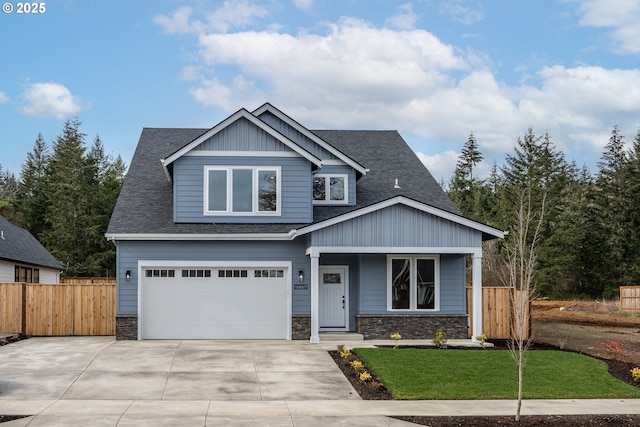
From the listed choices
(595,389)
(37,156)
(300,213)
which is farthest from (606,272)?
(37,156)

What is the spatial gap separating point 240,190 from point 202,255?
2.29 metres

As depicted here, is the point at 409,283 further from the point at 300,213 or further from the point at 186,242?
the point at 186,242

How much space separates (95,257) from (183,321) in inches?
1261

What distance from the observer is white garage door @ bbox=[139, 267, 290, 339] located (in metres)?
20.8

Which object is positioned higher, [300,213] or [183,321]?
[300,213]

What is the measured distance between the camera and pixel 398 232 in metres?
20.2

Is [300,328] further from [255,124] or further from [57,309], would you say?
[57,309]

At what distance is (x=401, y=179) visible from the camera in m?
25.1

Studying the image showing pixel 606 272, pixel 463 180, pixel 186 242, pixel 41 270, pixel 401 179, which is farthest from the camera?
pixel 463 180

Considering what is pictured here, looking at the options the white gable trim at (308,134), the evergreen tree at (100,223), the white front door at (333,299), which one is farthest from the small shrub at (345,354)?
the evergreen tree at (100,223)

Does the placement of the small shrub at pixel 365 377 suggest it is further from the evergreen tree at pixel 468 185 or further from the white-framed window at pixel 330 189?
the evergreen tree at pixel 468 185

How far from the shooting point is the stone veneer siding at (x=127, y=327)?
2053cm

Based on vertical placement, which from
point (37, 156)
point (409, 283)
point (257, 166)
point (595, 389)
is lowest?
point (595, 389)

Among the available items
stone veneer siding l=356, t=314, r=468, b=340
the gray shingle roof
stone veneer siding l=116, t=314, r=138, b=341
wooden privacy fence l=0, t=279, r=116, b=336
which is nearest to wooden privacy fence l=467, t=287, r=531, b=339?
stone veneer siding l=356, t=314, r=468, b=340
